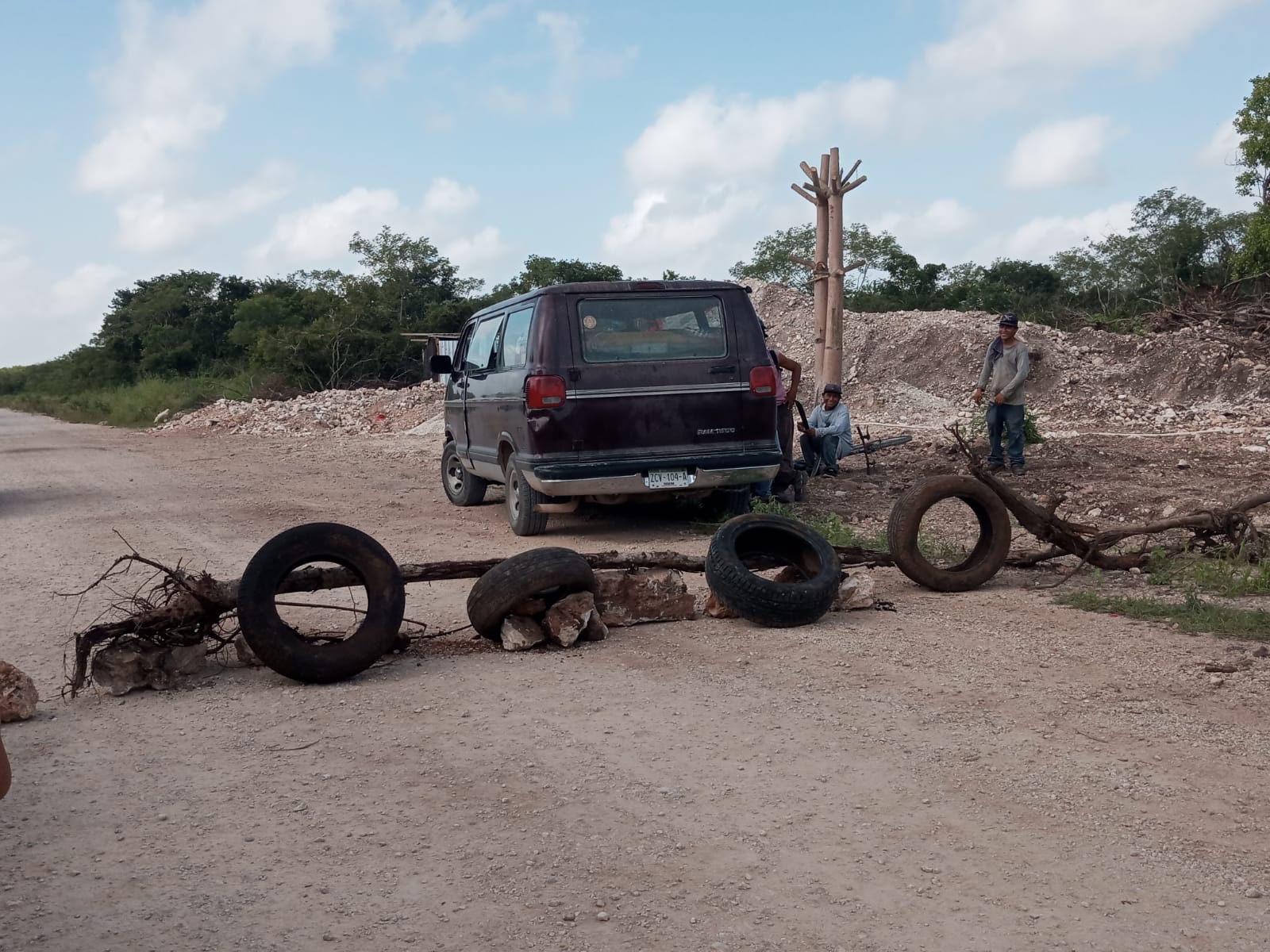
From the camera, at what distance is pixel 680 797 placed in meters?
3.80

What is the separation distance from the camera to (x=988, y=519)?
698 centimetres

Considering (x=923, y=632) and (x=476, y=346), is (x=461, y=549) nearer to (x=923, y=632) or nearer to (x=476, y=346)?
(x=476, y=346)

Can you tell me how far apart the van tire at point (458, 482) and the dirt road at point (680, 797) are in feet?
18.9

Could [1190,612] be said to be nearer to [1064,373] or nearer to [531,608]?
[531,608]

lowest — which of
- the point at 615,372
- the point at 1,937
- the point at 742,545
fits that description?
the point at 1,937

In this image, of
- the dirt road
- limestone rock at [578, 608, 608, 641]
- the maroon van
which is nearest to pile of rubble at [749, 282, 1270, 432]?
the maroon van

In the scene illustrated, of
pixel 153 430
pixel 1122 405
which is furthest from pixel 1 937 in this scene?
pixel 153 430

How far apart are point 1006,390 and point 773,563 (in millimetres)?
6581

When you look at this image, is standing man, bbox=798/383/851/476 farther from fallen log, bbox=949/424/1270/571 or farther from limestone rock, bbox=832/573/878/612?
limestone rock, bbox=832/573/878/612

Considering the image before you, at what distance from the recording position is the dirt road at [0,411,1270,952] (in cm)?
301

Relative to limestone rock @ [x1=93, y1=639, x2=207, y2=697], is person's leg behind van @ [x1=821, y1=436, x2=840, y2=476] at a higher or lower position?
higher

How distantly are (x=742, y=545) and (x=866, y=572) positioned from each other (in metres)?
1.28

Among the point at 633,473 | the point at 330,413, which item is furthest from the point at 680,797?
the point at 330,413

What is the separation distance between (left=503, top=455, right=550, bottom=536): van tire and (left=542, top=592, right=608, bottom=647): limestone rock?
3.37 metres
